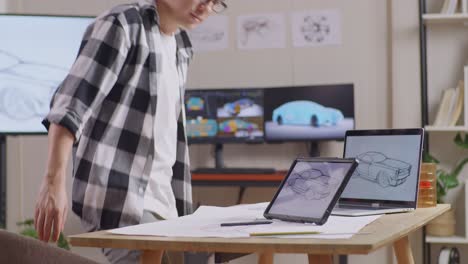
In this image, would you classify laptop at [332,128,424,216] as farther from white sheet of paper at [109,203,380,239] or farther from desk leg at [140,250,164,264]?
desk leg at [140,250,164,264]

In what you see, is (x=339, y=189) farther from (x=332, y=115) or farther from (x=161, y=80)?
(x=332, y=115)

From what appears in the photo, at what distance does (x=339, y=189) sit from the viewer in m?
1.68

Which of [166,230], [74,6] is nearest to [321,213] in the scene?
[166,230]

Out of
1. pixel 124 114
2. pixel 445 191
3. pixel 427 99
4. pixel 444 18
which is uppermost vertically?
pixel 444 18

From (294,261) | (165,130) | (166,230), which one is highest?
(165,130)

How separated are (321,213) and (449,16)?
3261 millimetres

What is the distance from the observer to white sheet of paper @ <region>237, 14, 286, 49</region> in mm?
5145

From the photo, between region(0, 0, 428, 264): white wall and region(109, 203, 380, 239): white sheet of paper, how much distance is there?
3.12 metres

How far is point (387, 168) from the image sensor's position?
2.14m

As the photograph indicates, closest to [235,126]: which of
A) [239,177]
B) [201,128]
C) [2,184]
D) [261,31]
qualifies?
[201,128]

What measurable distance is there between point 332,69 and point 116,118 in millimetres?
3207

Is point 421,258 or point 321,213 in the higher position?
point 321,213

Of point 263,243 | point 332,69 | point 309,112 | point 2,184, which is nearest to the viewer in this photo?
point 263,243

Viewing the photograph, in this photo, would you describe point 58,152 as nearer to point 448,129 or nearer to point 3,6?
point 448,129
